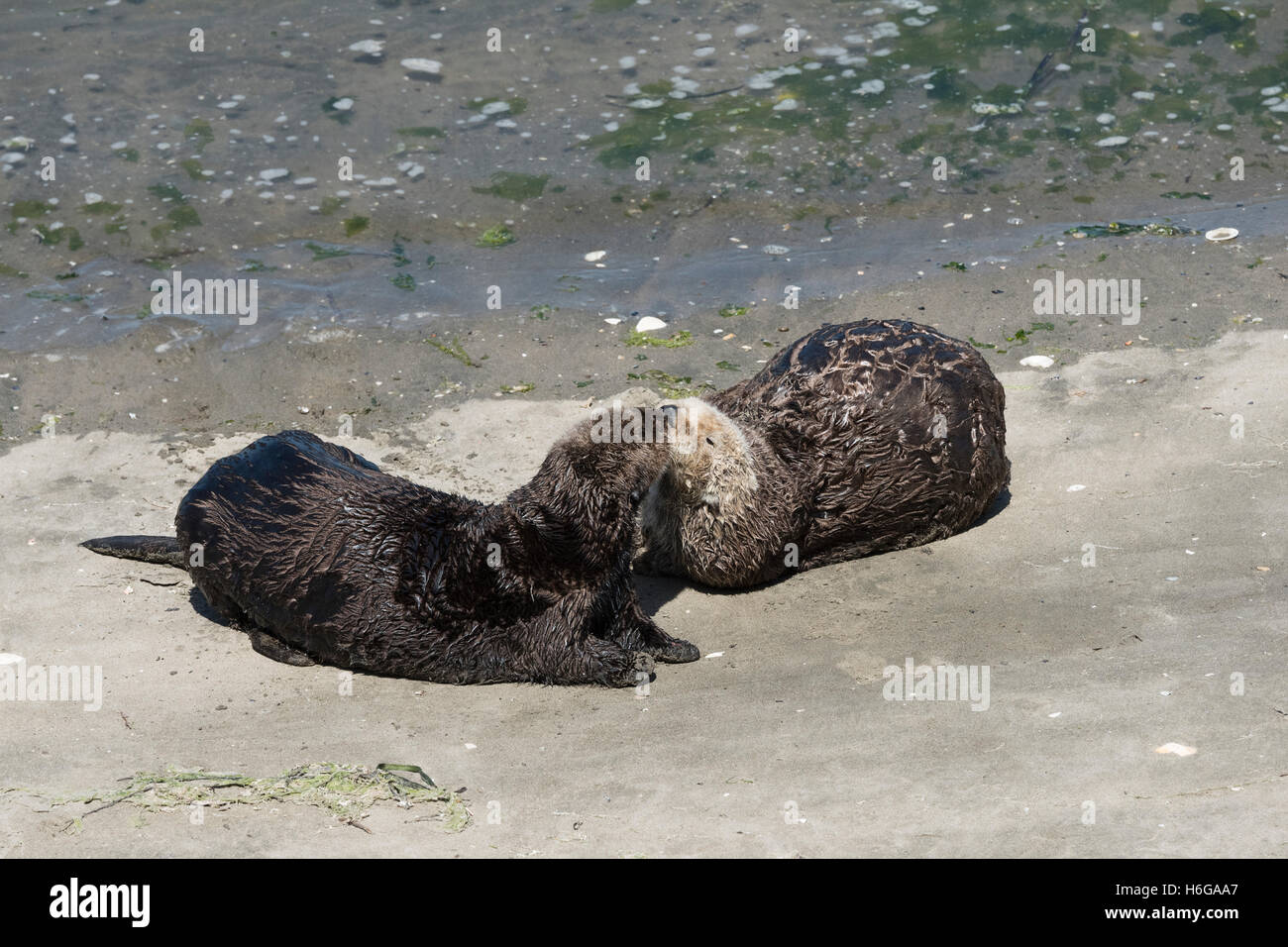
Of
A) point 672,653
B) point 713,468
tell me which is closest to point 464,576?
point 672,653

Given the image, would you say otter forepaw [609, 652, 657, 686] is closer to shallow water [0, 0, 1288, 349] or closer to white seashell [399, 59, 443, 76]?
shallow water [0, 0, 1288, 349]

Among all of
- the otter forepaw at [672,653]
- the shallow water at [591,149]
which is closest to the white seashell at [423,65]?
the shallow water at [591,149]

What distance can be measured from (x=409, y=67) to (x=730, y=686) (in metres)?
10.6

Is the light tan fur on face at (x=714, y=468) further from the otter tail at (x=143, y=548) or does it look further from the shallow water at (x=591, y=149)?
the shallow water at (x=591, y=149)

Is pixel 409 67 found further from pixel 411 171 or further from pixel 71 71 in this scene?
pixel 71 71

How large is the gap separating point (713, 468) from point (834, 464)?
27.4 inches

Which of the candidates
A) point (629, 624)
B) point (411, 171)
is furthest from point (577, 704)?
Answer: point (411, 171)

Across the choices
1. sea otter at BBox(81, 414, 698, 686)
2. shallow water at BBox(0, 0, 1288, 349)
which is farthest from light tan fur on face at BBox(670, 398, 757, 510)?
shallow water at BBox(0, 0, 1288, 349)

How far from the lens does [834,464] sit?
6.91 metres

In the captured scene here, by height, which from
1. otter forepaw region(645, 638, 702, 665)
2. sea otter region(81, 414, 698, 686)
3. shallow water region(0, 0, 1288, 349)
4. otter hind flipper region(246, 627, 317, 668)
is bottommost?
otter hind flipper region(246, 627, 317, 668)

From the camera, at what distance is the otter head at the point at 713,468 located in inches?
261

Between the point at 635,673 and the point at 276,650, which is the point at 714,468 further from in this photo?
the point at 276,650

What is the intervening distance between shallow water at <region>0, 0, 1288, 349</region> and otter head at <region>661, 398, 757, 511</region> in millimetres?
3609

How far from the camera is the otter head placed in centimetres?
663
